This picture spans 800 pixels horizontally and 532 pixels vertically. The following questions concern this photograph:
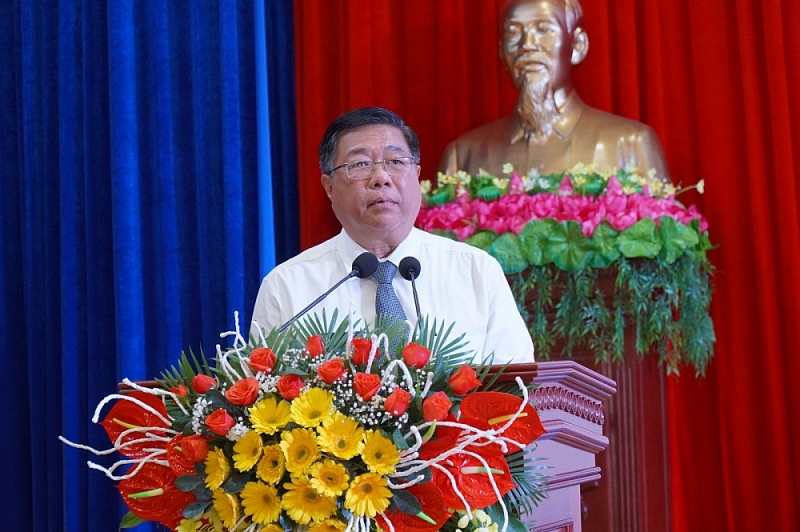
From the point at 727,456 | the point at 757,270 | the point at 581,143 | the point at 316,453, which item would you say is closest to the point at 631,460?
the point at 727,456

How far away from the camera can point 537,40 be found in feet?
9.54

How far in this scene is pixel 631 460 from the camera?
9.09ft

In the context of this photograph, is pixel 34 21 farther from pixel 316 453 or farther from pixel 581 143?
pixel 316 453

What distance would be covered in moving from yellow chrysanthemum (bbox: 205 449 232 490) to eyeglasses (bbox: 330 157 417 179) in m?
0.88

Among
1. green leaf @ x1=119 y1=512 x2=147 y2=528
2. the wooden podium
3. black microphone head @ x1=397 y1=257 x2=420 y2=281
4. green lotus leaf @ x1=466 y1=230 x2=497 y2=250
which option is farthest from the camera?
green lotus leaf @ x1=466 y1=230 x2=497 y2=250

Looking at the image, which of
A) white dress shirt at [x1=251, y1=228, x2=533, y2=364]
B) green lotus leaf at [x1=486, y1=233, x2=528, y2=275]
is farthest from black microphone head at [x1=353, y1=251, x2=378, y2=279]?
green lotus leaf at [x1=486, y1=233, x2=528, y2=275]

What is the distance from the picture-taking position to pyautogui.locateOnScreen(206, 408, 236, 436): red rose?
113 centimetres

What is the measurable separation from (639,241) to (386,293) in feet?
3.40

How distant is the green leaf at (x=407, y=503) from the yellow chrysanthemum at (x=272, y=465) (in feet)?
0.44

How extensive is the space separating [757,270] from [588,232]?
2.34 feet

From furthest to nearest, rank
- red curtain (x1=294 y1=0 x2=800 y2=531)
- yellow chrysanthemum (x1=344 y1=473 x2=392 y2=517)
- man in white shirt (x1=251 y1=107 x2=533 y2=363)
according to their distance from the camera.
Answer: red curtain (x1=294 y1=0 x2=800 y2=531) < man in white shirt (x1=251 y1=107 x2=533 y2=363) < yellow chrysanthemum (x1=344 y1=473 x2=392 y2=517)

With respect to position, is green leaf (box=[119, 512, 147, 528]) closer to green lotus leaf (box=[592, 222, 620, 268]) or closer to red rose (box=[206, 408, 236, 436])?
red rose (box=[206, 408, 236, 436])

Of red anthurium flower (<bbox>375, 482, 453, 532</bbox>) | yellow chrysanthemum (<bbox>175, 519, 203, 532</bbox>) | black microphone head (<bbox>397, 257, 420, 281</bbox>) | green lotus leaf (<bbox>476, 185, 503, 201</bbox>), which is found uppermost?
green lotus leaf (<bbox>476, 185, 503, 201</bbox>)

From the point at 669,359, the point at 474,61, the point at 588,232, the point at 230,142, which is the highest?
the point at 474,61
